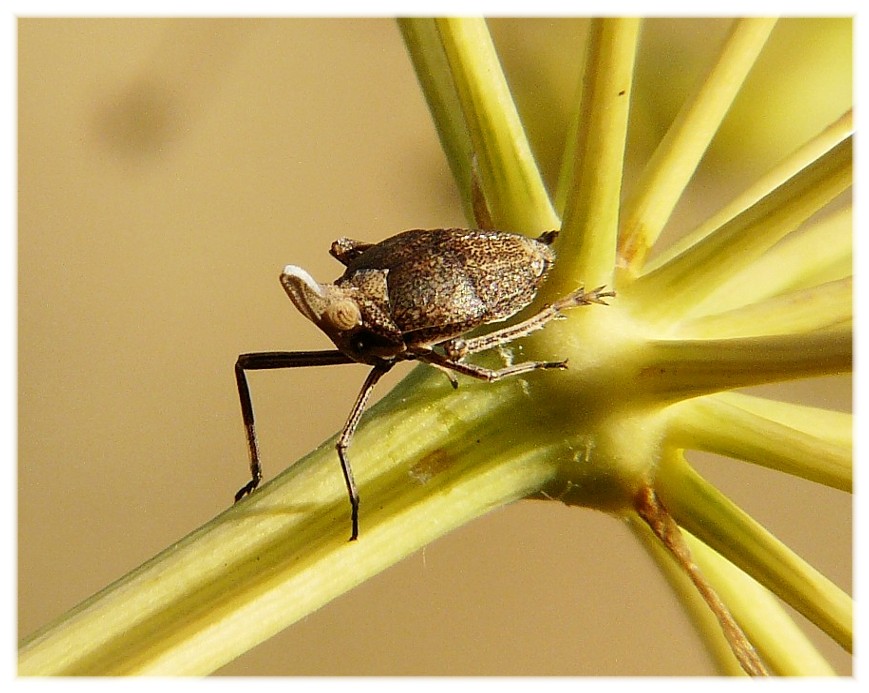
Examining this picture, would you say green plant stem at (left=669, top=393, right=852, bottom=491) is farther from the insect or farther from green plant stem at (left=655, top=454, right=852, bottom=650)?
the insect

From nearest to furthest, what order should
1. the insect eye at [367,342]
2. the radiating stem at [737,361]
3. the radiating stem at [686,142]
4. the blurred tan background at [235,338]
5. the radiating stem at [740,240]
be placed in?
the radiating stem at [737,361] → the radiating stem at [740,240] → the radiating stem at [686,142] → the insect eye at [367,342] → the blurred tan background at [235,338]

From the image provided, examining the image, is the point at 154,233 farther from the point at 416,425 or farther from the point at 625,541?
the point at 416,425

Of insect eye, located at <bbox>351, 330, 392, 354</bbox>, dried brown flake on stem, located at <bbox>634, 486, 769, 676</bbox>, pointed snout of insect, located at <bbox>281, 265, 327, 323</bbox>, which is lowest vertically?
dried brown flake on stem, located at <bbox>634, 486, 769, 676</bbox>

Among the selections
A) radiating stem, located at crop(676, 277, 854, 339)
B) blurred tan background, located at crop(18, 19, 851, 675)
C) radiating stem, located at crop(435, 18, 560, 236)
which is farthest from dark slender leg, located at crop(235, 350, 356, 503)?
blurred tan background, located at crop(18, 19, 851, 675)

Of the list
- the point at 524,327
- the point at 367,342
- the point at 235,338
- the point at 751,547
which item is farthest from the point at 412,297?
the point at 235,338

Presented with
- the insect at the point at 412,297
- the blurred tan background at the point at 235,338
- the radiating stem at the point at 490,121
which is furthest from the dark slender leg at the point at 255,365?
the blurred tan background at the point at 235,338

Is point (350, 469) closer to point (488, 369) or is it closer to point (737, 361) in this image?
point (488, 369)

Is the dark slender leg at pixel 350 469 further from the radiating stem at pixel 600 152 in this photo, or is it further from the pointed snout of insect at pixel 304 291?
the radiating stem at pixel 600 152
